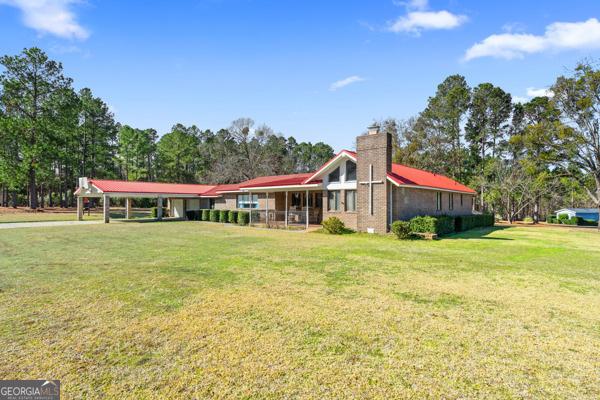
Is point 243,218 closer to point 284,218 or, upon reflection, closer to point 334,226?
point 284,218

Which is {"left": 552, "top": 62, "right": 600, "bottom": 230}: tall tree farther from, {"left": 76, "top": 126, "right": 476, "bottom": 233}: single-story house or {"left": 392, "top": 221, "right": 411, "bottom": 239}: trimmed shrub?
{"left": 392, "top": 221, "right": 411, "bottom": 239}: trimmed shrub

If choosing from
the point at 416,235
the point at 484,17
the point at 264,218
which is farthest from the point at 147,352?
the point at 264,218

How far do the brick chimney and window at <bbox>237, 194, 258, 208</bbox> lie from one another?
11655 mm

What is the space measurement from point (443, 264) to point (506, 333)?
5262 millimetres

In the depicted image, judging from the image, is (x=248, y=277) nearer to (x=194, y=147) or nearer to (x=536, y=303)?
(x=536, y=303)

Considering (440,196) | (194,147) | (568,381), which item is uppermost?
(194,147)

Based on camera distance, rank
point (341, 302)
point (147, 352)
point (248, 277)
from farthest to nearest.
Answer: point (248, 277)
point (341, 302)
point (147, 352)

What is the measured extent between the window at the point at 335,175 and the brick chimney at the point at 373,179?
75.3 inches

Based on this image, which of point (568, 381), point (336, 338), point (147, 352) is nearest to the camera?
point (568, 381)

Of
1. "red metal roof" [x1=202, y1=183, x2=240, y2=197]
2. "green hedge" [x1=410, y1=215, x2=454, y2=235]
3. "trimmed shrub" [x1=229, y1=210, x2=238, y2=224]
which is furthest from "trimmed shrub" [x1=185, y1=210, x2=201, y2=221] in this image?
"green hedge" [x1=410, y1=215, x2=454, y2=235]

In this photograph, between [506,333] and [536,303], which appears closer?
[506,333]

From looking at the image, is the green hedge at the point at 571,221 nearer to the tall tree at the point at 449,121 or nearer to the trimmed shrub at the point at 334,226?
the tall tree at the point at 449,121

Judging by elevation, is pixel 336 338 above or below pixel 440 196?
below

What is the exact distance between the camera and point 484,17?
1293 centimetres
